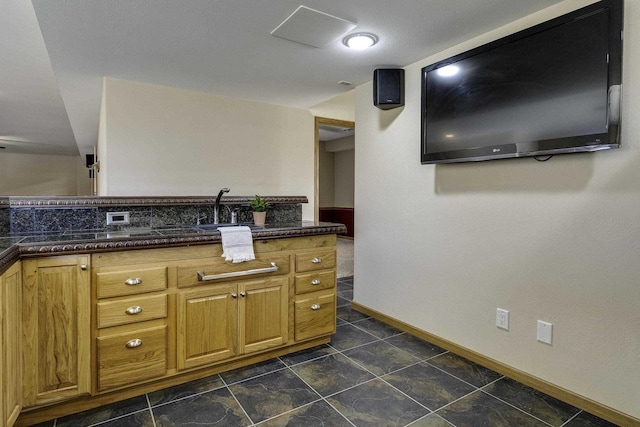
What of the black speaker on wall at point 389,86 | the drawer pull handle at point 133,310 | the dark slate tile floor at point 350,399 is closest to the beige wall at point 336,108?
the black speaker on wall at point 389,86

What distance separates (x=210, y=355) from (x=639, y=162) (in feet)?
7.82

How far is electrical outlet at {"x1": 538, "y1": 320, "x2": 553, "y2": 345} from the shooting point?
6.46 ft

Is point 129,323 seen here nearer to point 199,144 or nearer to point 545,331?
point 199,144

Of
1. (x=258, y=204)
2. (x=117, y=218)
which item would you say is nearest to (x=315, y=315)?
(x=258, y=204)

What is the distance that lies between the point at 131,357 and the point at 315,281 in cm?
117

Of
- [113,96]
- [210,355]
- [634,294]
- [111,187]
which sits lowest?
[210,355]

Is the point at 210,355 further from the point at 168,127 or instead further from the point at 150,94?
the point at 150,94

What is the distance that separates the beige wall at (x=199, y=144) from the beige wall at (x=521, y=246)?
1.07m

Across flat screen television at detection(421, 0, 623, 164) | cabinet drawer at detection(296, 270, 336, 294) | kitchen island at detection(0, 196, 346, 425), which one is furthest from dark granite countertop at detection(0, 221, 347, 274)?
flat screen television at detection(421, 0, 623, 164)

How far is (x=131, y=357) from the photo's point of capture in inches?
74.1

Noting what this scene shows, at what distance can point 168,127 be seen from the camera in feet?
10.5

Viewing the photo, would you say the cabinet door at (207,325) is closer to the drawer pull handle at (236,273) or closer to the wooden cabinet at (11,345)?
the drawer pull handle at (236,273)

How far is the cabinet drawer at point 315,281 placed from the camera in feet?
8.02

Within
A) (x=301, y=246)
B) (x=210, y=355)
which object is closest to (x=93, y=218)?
(x=210, y=355)
